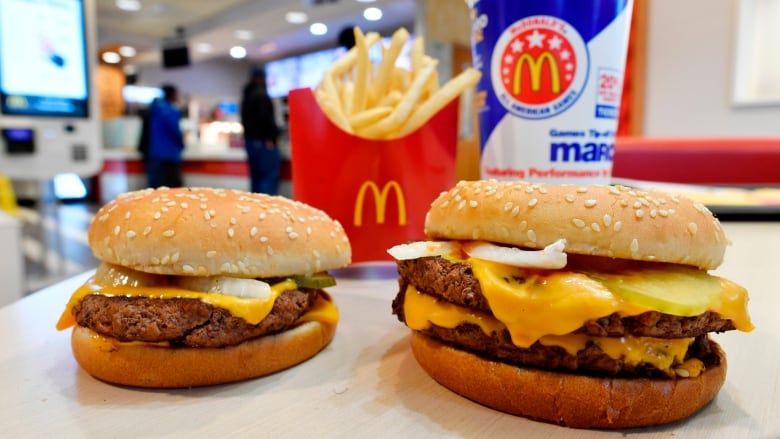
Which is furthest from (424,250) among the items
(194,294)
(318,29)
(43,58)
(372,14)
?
(318,29)

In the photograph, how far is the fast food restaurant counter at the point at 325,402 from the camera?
33.1 inches

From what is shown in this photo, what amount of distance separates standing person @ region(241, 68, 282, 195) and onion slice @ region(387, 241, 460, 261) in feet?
24.4

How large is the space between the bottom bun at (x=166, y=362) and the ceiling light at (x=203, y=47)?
55.1 feet

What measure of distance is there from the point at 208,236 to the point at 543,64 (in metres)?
1.02

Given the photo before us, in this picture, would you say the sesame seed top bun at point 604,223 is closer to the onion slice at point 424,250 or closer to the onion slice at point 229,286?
the onion slice at point 424,250

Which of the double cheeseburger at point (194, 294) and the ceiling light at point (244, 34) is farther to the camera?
the ceiling light at point (244, 34)

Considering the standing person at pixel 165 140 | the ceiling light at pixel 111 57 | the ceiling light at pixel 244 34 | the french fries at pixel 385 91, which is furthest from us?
the ceiling light at pixel 111 57

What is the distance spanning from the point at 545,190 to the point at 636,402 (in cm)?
38

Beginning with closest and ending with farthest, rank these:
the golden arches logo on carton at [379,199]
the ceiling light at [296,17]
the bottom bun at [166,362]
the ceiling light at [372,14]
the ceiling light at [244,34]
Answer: the bottom bun at [166,362] → the golden arches logo on carton at [379,199] → the ceiling light at [372,14] → the ceiling light at [296,17] → the ceiling light at [244,34]

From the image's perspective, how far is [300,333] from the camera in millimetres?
1134

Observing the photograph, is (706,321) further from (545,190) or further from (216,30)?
(216,30)

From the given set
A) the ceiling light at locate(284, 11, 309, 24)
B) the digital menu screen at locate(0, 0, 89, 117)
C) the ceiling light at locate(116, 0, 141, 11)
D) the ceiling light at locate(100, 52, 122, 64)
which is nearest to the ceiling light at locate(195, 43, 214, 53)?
the ceiling light at locate(100, 52, 122, 64)

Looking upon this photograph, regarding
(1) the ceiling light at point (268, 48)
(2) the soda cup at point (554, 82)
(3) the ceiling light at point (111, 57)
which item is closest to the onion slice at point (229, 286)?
(2) the soda cup at point (554, 82)

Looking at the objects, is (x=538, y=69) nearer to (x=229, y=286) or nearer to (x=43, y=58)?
(x=229, y=286)
